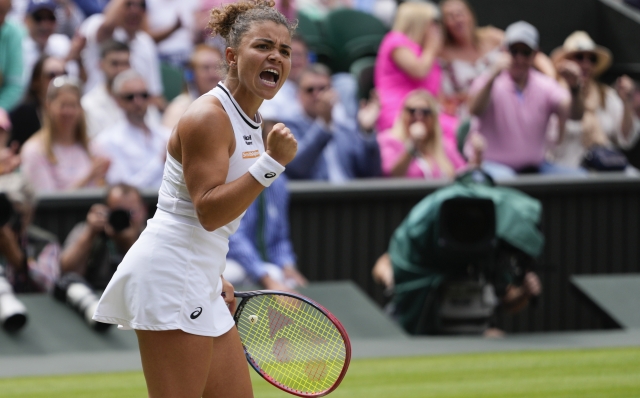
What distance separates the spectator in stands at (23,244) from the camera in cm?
663

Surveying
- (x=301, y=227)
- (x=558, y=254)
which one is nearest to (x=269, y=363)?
(x=301, y=227)

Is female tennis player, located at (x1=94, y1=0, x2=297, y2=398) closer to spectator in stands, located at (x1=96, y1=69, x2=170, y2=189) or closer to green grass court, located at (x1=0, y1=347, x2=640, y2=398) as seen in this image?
green grass court, located at (x1=0, y1=347, x2=640, y2=398)

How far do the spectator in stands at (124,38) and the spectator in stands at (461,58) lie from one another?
2714 millimetres

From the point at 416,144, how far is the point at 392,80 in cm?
93

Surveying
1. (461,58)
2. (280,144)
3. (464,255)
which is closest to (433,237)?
(464,255)

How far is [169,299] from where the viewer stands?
3074 mm

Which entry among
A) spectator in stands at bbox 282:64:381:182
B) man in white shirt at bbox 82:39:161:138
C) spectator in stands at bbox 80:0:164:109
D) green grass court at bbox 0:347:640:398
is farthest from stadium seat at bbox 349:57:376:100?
green grass court at bbox 0:347:640:398

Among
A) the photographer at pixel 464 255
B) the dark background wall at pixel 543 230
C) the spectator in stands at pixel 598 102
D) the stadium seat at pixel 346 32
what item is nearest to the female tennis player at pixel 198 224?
the photographer at pixel 464 255

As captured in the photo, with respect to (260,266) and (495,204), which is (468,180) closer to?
(495,204)

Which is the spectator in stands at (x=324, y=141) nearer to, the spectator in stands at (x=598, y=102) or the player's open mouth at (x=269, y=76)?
the spectator in stands at (x=598, y=102)

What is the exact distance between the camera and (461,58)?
401 inches

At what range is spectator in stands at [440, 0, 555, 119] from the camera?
998 centimetres

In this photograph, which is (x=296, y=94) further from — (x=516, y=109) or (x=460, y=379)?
(x=460, y=379)

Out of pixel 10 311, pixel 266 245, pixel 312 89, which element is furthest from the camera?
pixel 312 89
